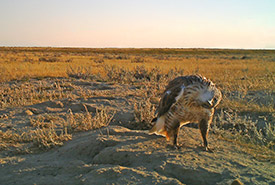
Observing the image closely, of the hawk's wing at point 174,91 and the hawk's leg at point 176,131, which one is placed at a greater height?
the hawk's wing at point 174,91

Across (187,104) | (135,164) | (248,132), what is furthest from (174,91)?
(248,132)

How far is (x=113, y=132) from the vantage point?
14.8 ft

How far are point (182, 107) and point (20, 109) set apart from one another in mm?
4365

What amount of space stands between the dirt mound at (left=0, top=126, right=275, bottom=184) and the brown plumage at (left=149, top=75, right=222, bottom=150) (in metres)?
0.33

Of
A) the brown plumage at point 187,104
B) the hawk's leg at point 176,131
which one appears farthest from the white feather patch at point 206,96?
the hawk's leg at point 176,131

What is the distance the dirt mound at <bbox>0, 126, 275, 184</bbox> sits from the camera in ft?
9.95

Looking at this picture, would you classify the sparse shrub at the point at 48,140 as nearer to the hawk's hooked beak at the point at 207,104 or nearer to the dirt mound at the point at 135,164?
the dirt mound at the point at 135,164

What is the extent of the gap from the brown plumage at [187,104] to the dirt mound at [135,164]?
334mm

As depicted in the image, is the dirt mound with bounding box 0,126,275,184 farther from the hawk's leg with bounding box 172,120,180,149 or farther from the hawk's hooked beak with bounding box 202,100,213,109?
the hawk's hooked beak with bounding box 202,100,213,109

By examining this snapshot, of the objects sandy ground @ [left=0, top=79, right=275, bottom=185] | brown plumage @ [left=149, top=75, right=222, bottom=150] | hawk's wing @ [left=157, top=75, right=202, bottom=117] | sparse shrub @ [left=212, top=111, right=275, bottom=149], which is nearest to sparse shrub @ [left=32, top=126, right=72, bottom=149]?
sandy ground @ [left=0, top=79, right=275, bottom=185]

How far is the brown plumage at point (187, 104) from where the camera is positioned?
3.19m

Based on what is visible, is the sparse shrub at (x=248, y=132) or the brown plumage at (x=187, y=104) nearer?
the brown plumage at (x=187, y=104)

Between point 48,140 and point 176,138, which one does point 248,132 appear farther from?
point 48,140

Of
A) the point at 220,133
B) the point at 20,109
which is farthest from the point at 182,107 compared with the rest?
the point at 20,109
